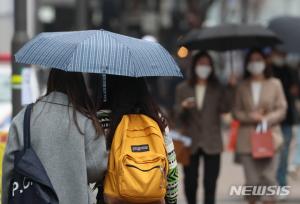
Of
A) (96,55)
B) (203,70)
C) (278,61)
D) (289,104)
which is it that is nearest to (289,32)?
(203,70)

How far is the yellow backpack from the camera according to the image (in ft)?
15.1

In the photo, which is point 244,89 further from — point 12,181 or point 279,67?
point 12,181

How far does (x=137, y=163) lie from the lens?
4.62 meters

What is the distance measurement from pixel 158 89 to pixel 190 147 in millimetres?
5696

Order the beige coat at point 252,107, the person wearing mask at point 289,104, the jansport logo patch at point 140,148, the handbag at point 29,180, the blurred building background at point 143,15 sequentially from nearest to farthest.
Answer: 1. the handbag at point 29,180
2. the jansport logo patch at point 140,148
3. the beige coat at point 252,107
4. the person wearing mask at point 289,104
5. the blurred building background at point 143,15

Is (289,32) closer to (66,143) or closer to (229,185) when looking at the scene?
(229,185)

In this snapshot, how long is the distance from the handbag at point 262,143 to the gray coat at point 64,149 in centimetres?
428

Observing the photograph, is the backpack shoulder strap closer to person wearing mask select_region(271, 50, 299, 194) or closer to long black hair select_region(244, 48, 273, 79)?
long black hair select_region(244, 48, 273, 79)

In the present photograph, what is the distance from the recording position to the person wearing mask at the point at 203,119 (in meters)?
8.66

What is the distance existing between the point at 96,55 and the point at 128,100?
338 mm

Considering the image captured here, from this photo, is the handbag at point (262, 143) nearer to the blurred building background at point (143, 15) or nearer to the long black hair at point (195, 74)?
the long black hair at point (195, 74)

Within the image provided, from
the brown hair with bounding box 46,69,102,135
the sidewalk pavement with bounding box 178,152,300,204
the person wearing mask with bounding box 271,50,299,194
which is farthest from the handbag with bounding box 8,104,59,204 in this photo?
the person wearing mask with bounding box 271,50,299,194

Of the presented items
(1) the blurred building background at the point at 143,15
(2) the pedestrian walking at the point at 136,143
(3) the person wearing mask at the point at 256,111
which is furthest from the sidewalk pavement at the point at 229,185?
(1) the blurred building background at the point at 143,15

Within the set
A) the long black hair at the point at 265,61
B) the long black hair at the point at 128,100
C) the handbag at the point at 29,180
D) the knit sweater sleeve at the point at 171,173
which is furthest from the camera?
the long black hair at the point at 265,61
